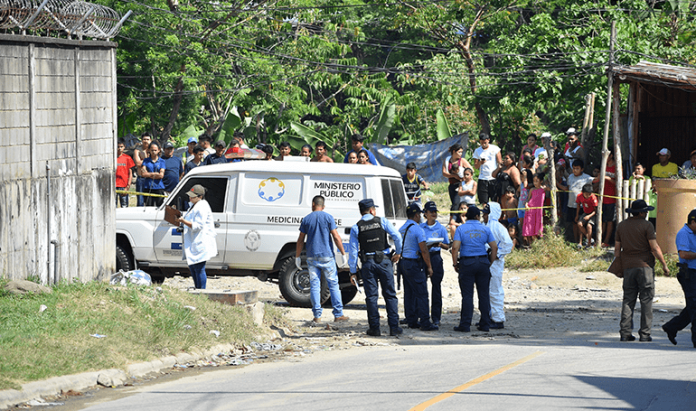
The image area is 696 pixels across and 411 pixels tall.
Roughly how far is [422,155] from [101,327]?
17.3 m

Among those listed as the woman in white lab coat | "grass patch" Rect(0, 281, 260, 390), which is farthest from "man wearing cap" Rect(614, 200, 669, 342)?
the woman in white lab coat

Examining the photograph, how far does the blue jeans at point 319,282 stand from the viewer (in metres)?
12.2

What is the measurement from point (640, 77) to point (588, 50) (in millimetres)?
3345

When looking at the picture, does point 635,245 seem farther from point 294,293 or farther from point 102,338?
point 102,338

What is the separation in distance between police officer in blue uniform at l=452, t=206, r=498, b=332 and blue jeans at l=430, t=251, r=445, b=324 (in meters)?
0.37

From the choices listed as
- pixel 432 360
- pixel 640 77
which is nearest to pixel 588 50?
pixel 640 77

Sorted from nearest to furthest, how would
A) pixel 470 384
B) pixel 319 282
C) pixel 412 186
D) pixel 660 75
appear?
pixel 470 384, pixel 319 282, pixel 412 186, pixel 660 75

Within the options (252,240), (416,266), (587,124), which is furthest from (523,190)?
(252,240)

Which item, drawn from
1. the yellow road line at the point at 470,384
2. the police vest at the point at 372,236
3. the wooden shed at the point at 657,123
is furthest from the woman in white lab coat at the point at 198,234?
the wooden shed at the point at 657,123

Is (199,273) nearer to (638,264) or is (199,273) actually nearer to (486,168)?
(638,264)

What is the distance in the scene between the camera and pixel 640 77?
61.5ft

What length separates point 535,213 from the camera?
18.5 m

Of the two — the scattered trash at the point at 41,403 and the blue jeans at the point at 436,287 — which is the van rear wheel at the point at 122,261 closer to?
the blue jeans at the point at 436,287

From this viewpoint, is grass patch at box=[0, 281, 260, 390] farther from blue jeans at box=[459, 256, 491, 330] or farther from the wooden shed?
the wooden shed
